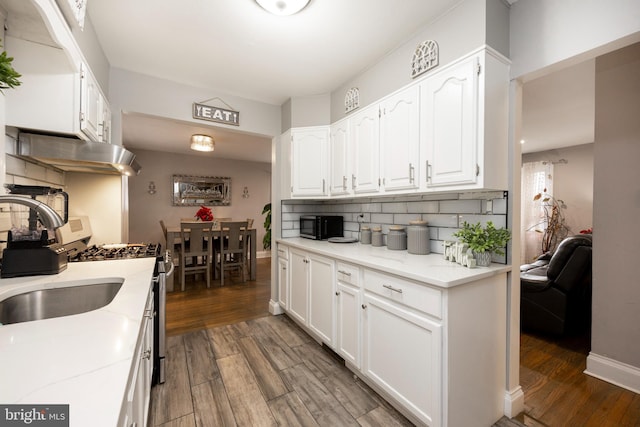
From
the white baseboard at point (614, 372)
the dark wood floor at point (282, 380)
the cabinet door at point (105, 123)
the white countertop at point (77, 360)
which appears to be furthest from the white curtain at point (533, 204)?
the cabinet door at point (105, 123)

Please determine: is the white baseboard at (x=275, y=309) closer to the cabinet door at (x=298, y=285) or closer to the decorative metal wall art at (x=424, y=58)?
the cabinet door at (x=298, y=285)

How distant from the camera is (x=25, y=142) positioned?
1453 millimetres

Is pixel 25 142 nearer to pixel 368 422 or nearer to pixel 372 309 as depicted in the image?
pixel 372 309

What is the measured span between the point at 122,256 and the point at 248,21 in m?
1.79

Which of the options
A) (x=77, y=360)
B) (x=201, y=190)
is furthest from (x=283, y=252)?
(x=201, y=190)

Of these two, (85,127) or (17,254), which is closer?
(17,254)

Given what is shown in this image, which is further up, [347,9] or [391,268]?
[347,9]

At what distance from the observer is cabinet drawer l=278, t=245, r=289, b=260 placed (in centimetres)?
286

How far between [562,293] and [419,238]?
152cm

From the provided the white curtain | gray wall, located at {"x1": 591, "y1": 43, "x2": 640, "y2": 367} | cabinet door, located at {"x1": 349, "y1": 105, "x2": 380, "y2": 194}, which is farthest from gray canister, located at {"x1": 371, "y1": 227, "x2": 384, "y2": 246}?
the white curtain

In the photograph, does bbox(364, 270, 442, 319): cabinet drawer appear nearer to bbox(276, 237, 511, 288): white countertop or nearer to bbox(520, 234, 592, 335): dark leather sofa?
bbox(276, 237, 511, 288): white countertop

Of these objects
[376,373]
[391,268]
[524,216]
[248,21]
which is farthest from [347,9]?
[524,216]

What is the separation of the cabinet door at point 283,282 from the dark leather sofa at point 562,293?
2.36m

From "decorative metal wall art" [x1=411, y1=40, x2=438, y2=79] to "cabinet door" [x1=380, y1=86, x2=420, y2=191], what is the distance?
124 mm
